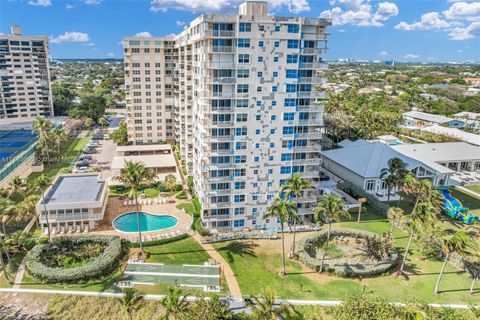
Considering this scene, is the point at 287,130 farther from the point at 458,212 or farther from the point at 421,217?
the point at 458,212

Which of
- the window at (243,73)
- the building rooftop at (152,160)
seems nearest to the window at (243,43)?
the window at (243,73)

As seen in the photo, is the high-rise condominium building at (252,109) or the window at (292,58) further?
the window at (292,58)

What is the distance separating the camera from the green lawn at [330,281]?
132 feet

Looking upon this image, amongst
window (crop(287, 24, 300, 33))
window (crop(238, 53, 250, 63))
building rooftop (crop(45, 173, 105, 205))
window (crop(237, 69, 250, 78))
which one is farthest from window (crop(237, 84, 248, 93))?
building rooftop (crop(45, 173, 105, 205))

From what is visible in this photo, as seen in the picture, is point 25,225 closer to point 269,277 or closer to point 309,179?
point 269,277

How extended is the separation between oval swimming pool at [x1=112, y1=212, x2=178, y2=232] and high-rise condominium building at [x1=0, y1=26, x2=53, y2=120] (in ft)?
310

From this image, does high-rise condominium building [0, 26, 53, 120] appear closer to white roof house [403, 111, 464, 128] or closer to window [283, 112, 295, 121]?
window [283, 112, 295, 121]

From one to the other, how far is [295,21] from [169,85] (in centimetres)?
5386

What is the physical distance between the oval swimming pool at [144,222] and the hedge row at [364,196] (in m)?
35.1

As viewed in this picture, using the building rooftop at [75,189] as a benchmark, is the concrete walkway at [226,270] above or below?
below

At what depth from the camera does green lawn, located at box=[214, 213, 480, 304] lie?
40312 millimetres

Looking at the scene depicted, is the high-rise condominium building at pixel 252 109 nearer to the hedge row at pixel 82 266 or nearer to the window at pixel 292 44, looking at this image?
the window at pixel 292 44

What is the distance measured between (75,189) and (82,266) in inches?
805

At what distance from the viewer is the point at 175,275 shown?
4309 cm
